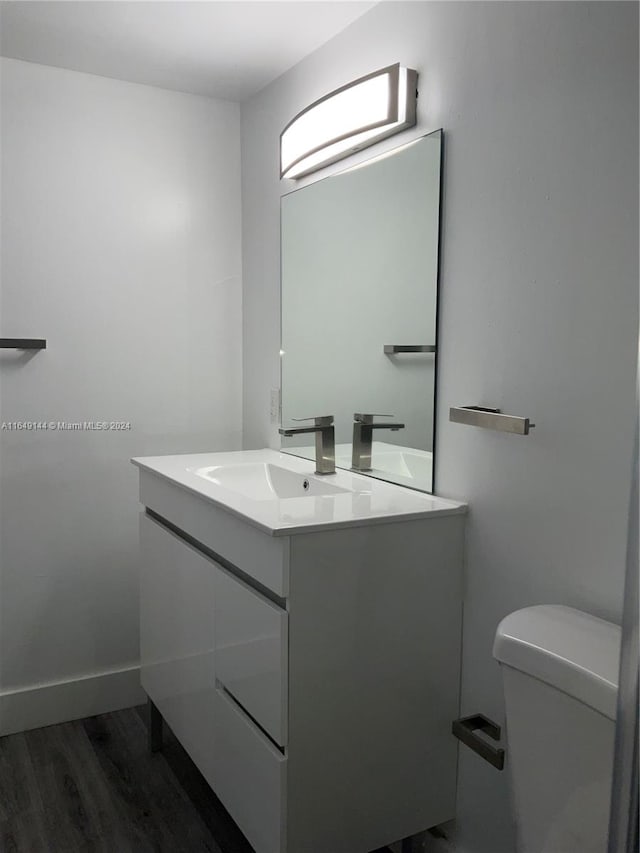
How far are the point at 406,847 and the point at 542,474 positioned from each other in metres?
0.98

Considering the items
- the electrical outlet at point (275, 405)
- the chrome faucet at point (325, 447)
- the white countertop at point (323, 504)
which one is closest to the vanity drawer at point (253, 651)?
the white countertop at point (323, 504)

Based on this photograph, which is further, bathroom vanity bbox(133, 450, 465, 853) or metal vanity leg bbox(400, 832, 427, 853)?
metal vanity leg bbox(400, 832, 427, 853)

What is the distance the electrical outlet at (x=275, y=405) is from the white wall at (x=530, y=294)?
2.89ft

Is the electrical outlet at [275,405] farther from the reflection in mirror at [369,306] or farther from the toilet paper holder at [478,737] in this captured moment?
the toilet paper holder at [478,737]

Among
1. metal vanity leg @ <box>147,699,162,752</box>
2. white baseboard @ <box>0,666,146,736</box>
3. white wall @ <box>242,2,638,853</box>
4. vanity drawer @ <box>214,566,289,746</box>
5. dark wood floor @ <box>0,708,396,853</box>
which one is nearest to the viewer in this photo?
white wall @ <box>242,2,638,853</box>

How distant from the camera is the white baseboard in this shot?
2391 millimetres

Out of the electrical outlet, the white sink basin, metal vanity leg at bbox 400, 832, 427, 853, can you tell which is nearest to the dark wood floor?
metal vanity leg at bbox 400, 832, 427, 853

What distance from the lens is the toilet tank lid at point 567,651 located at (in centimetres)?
104

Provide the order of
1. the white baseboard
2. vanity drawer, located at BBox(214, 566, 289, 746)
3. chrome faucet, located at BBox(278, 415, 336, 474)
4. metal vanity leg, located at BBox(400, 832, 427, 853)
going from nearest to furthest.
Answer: vanity drawer, located at BBox(214, 566, 289, 746)
metal vanity leg, located at BBox(400, 832, 427, 853)
chrome faucet, located at BBox(278, 415, 336, 474)
the white baseboard

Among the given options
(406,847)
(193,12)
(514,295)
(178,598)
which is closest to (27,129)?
(193,12)

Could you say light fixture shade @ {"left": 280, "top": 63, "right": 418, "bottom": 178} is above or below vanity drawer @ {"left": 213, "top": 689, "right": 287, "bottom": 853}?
above

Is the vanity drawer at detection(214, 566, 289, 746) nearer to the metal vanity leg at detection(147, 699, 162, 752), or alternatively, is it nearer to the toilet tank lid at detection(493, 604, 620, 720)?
the toilet tank lid at detection(493, 604, 620, 720)

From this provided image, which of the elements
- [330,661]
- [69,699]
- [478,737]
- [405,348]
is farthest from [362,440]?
[69,699]

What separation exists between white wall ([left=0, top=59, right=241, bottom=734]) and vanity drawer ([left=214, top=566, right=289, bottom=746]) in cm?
95
